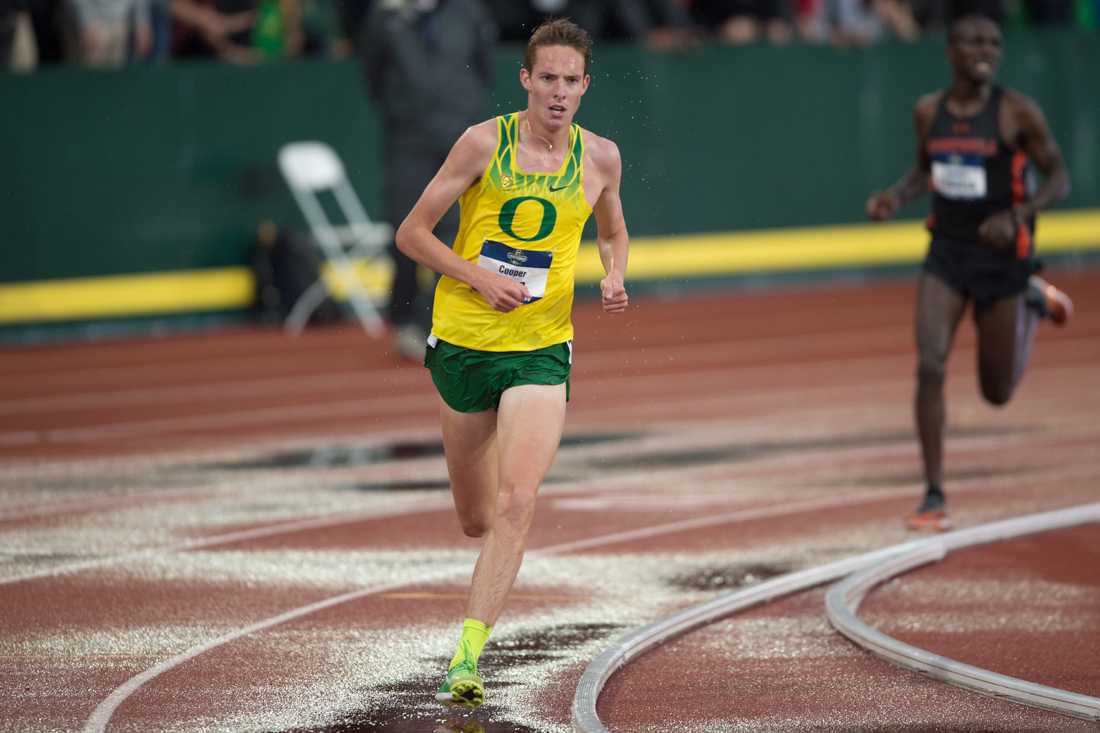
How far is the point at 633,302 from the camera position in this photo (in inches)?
773

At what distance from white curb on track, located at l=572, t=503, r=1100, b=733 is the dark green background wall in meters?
6.86

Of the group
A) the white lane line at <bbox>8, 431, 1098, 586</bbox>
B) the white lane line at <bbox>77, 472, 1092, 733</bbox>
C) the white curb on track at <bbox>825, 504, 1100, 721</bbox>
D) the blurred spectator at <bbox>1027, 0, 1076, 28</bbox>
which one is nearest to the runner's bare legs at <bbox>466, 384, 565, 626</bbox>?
the white lane line at <bbox>77, 472, 1092, 733</bbox>

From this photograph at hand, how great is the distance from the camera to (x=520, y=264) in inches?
252

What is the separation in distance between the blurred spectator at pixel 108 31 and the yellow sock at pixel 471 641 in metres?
12.4

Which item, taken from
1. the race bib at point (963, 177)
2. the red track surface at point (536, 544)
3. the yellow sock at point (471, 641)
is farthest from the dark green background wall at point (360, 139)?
the yellow sock at point (471, 641)

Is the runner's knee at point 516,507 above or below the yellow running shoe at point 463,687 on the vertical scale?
above

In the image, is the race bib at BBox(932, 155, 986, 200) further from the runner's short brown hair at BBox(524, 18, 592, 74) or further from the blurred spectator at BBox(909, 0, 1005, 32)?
the blurred spectator at BBox(909, 0, 1005, 32)

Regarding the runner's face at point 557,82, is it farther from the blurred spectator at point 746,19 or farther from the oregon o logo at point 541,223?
the blurred spectator at point 746,19

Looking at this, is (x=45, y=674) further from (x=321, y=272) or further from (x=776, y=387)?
(x=321, y=272)

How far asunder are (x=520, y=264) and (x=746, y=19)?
15115 millimetres

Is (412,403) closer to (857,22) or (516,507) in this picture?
(516,507)

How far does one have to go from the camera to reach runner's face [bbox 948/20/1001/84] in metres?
9.08

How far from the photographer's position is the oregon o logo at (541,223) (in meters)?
6.39

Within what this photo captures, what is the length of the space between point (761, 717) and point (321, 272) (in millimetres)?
12769
